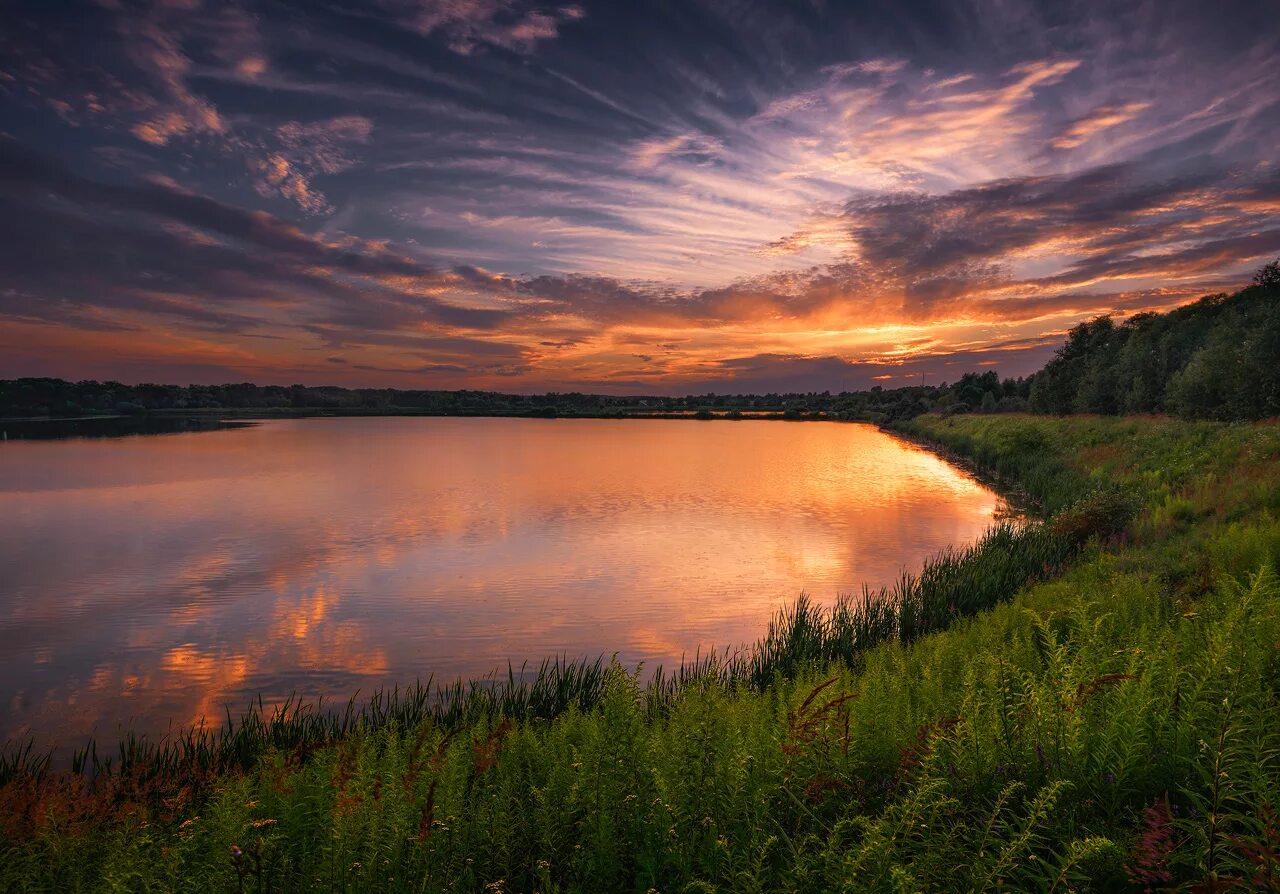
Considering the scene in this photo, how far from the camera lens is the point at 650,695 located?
465 inches

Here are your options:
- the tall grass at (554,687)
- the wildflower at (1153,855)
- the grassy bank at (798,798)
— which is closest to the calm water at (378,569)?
the tall grass at (554,687)

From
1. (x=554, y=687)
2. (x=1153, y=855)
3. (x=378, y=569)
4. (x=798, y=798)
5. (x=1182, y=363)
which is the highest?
(x=1182, y=363)

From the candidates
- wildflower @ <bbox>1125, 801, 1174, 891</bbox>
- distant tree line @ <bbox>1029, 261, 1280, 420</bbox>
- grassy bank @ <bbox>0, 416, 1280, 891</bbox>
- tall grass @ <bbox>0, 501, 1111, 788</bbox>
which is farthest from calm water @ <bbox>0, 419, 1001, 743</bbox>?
distant tree line @ <bbox>1029, 261, 1280, 420</bbox>

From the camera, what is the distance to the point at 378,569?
2688 centimetres

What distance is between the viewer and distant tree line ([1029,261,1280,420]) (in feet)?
149

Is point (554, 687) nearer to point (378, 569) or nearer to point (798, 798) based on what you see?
point (798, 798)

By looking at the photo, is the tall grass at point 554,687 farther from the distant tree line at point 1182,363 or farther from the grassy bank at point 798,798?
the distant tree line at point 1182,363

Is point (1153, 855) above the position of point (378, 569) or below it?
above

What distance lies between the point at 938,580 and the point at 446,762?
55.0 ft

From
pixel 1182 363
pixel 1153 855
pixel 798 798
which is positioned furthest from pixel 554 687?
pixel 1182 363

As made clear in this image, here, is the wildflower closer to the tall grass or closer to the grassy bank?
the grassy bank

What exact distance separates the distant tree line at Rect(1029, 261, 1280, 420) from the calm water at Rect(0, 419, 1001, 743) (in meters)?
18.6

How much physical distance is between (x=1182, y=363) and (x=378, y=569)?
86.0 m

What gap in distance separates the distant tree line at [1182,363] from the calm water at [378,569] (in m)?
18.6
